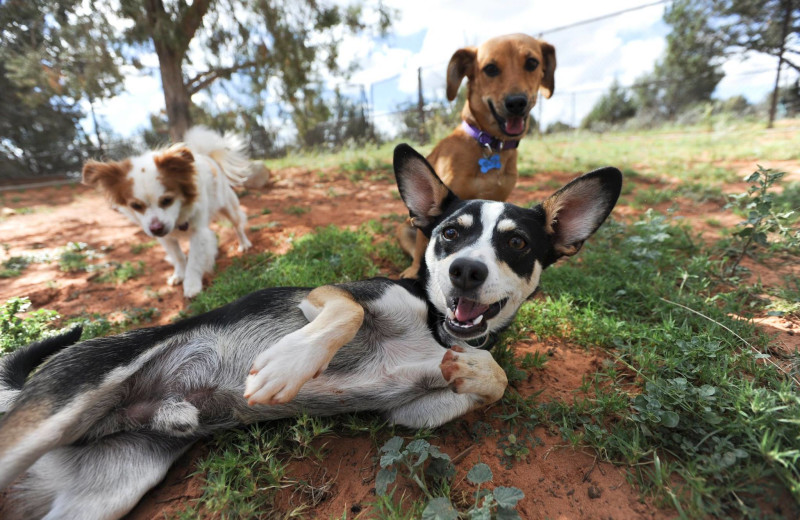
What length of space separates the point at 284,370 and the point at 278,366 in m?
0.04

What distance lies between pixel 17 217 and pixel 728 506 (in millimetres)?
11014

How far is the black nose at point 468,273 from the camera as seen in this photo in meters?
1.78

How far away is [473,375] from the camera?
1.84 m

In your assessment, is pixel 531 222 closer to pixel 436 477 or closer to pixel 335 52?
pixel 436 477

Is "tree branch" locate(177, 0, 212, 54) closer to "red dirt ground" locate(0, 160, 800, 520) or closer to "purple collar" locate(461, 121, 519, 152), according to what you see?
"red dirt ground" locate(0, 160, 800, 520)

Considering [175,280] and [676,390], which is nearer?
[676,390]

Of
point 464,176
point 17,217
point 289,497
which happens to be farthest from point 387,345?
point 17,217

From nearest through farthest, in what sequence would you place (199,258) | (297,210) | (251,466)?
(251,466), (199,258), (297,210)

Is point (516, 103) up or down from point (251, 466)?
up

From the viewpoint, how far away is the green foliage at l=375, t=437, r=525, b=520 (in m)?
1.39

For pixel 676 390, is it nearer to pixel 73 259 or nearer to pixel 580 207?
pixel 580 207

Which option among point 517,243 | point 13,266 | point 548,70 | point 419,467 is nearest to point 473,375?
point 419,467

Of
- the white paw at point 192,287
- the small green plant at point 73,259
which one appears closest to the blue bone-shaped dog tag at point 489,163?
the white paw at point 192,287

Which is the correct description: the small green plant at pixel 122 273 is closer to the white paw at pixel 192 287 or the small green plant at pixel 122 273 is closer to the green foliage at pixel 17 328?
the white paw at pixel 192 287
